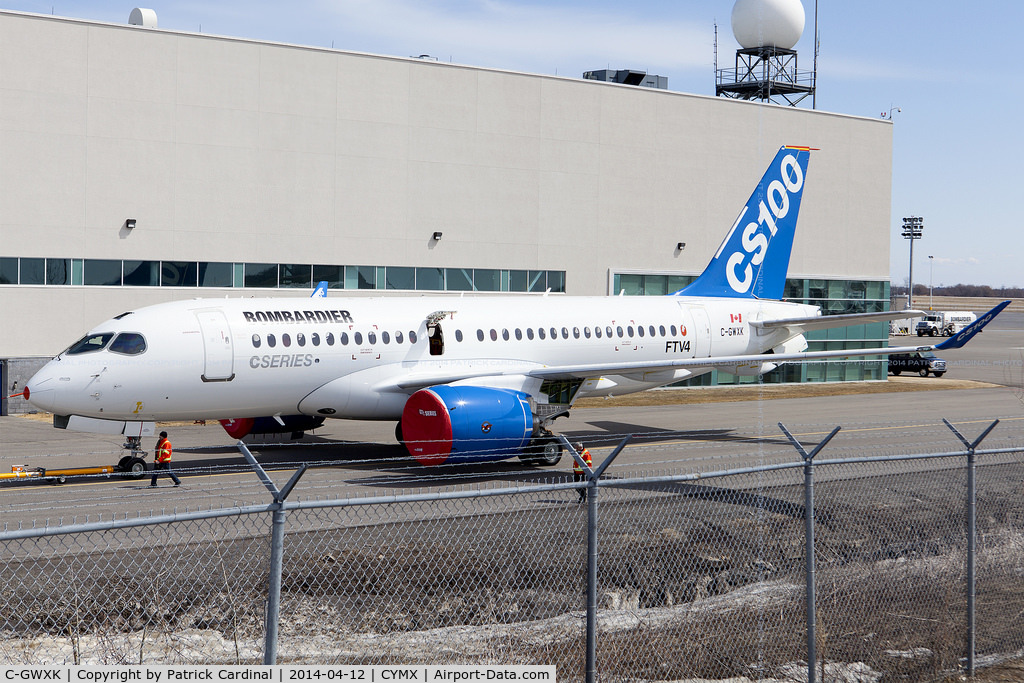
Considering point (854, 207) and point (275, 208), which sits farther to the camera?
point (854, 207)

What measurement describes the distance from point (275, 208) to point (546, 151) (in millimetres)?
11202

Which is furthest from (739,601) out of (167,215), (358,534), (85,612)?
(167,215)

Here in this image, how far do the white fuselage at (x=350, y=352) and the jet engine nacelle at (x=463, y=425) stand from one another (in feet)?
5.88

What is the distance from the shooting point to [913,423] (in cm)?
3014

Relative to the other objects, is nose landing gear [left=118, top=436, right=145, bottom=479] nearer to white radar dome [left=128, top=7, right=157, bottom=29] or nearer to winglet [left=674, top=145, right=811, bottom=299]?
winglet [left=674, top=145, right=811, bottom=299]

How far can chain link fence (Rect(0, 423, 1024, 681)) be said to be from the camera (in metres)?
9.22

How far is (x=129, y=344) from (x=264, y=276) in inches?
606

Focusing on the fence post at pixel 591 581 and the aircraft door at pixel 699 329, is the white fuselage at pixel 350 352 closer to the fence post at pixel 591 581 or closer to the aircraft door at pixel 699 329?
the aircraft door at pixel 699 329

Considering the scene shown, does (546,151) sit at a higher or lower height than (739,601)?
higher

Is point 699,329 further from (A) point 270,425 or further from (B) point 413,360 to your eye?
(A) point 270,425

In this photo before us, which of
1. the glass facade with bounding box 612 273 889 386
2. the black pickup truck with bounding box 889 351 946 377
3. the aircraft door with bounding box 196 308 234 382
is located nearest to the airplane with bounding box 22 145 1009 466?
the aircraft door with bounding box 196 308 234 382

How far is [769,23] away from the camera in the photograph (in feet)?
178

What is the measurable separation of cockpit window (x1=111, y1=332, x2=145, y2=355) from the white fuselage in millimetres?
98

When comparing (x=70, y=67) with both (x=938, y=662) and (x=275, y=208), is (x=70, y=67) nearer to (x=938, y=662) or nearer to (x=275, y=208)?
(x=275, y=208)
